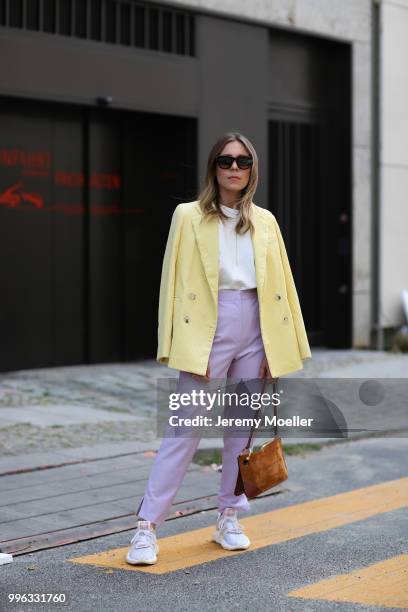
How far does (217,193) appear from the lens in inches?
219

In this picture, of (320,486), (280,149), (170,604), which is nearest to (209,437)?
(320,486)

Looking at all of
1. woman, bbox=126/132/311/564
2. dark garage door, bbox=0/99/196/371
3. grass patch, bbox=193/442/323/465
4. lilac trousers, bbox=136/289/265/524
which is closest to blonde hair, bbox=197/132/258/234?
woman, bbox=126/132/311/564

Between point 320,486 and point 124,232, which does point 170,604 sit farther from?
point 124,232

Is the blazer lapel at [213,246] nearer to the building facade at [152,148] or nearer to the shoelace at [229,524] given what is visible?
the shoelace at [229,524]

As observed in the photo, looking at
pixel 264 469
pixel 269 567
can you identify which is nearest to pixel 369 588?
pixel 269 567

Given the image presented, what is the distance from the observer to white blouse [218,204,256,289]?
5445 millimetres

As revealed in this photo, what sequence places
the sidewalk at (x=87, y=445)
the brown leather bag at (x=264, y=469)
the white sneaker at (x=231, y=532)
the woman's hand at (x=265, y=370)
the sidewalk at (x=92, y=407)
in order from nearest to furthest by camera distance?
the brown leather bag at (x=264, y=469) → the woman's hand at (x=265, y=370) → the white sneaker at (x=231, y=532) → the sidewalk at (x=87, y=445) → the sidewalk at (x=92, y=407)

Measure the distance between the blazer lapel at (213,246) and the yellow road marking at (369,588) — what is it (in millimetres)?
1364

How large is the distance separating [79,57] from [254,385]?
7.42m

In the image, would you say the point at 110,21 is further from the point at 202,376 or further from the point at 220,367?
the point at 202,376

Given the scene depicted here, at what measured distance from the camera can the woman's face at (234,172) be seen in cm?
548

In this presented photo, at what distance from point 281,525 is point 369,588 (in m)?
1.34

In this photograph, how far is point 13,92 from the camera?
11594 millimetres

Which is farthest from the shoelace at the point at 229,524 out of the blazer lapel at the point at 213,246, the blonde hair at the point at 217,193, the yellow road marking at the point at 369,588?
the blonde hair at the point at 217,193
